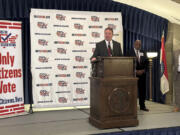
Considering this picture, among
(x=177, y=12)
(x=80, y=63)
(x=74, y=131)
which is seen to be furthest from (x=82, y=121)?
(x=177, y=12)

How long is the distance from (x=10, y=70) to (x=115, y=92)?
2107 millimetres

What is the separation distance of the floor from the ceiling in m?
2.13

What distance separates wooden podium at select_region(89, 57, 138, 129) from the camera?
11.5 feet

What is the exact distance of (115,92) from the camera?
11.6 ft

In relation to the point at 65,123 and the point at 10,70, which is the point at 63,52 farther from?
the point at 65,123

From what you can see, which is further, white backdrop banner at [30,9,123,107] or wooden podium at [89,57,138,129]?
white backdrop banner at [30,9,123,107]

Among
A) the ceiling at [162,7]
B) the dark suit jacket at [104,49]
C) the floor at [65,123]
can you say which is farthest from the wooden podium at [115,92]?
the ceiling at [162,7]

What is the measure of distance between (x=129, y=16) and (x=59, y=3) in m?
1.75

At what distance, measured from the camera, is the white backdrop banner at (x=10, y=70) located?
446 cm

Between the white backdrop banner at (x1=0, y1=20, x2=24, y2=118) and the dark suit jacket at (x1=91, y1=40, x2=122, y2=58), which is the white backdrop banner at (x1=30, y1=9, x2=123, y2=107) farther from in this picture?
the dark suit jacket at (x1=91, y1=40, x2=122, y2=58)

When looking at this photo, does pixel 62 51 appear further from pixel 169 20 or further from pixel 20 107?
pixel 169 20

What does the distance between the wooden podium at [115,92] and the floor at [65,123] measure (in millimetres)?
141

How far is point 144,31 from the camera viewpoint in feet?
20.3

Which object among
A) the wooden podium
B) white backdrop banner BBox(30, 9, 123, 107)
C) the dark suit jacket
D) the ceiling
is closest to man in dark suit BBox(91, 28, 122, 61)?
the dark suit jacket
